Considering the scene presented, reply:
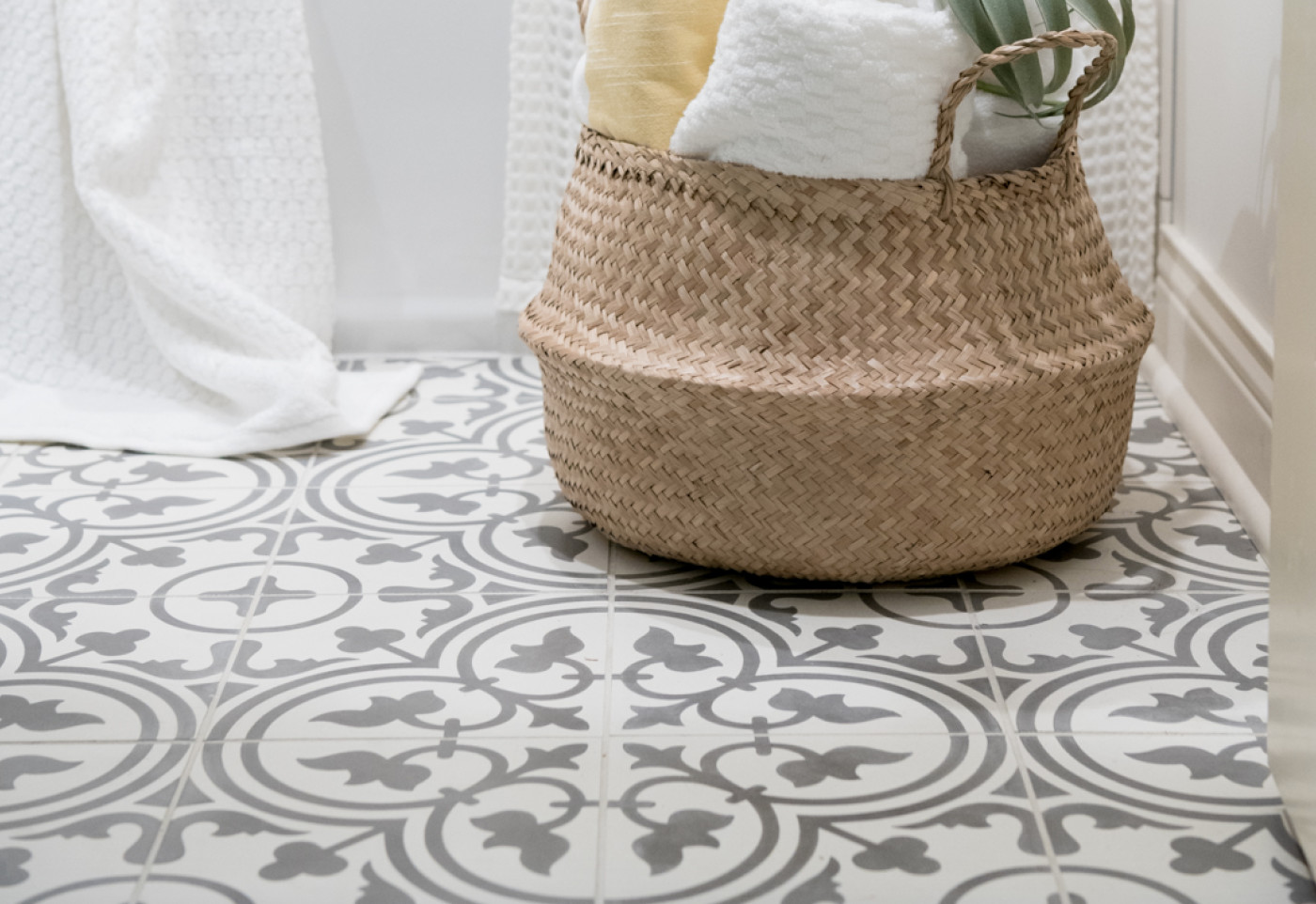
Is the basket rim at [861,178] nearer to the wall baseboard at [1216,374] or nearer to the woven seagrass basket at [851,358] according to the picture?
the woven seagrass basket at [851,358]

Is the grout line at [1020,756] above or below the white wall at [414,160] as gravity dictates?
below

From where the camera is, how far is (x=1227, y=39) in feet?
4.45

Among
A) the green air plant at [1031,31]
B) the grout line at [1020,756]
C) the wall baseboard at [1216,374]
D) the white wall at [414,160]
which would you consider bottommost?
the grout line at [1020,756]

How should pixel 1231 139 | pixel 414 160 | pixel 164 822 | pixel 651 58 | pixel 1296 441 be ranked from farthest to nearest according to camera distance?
pixel 414 160 → pixel 1231 139 → pixel 651 58 → pixel 164 822 → pixel 1296 441

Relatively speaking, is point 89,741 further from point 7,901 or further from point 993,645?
point 993,645

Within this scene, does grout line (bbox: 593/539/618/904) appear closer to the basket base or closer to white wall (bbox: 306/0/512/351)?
the basket base

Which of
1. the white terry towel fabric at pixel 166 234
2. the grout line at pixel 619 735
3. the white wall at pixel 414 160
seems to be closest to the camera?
the grout line at pixel 619 735

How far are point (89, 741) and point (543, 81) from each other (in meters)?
0.91

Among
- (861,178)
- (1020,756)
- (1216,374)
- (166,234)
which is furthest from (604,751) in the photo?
(166,234)

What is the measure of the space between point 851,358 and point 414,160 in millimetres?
824

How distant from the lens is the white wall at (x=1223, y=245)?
1.26 meters

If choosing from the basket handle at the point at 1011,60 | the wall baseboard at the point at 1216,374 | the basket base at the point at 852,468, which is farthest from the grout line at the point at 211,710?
the wall baseboard at the point at 1216,374

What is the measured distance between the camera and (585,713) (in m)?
0.98

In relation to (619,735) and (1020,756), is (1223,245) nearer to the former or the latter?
(1020,756)
